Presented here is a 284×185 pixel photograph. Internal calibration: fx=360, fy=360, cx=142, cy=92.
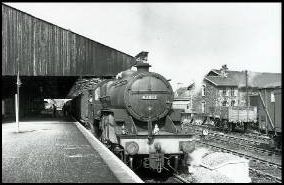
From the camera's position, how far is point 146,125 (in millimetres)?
12422

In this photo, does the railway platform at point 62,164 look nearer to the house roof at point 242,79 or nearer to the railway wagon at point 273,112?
the railway wagon at point 273,112

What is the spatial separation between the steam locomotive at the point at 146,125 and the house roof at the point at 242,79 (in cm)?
3454

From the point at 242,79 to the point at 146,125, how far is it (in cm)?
4120

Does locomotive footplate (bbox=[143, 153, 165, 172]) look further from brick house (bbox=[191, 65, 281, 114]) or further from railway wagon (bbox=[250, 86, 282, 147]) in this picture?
brick house (bbox=[191, 65, 281, 114])

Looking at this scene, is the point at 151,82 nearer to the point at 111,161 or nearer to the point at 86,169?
the point at 111,161

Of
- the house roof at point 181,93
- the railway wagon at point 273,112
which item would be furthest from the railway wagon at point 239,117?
the house roof at point 181,93

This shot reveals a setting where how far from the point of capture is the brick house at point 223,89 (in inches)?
1817

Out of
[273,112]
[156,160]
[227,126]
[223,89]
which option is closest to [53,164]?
[156,160]

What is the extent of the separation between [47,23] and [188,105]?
32198mm

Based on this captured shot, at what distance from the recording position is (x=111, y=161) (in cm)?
1007

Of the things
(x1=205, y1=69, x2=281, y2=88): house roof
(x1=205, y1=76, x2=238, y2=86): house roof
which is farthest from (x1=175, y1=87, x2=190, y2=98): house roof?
(x1=205, y1=76, x2=238, y2=86): house roof

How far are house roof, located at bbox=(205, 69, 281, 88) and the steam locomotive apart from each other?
34.5m

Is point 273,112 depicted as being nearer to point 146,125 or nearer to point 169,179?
point 146,125

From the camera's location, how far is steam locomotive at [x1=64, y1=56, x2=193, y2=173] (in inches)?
426
